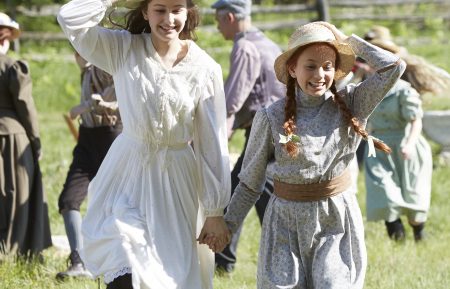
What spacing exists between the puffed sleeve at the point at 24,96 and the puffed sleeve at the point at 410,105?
9.09 feet

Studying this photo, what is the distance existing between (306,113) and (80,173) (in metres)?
2.70

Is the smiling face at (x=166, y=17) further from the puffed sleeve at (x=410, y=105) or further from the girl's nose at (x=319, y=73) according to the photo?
the puffed sleeve at (x=410, y=105)

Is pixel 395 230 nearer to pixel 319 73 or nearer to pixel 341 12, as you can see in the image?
pixel 319 73

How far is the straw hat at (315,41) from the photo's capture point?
488 cm

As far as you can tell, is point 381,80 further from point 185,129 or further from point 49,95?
point 49,95

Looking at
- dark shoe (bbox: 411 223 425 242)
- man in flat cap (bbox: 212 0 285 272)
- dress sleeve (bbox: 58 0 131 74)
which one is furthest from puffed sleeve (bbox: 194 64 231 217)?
dark shoe (bbox: 411 223 425 242)

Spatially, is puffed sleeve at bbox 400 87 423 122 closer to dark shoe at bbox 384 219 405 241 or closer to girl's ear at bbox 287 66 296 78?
dark shoe at bbox 384 219 405 241

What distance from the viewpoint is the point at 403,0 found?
19.0 metres

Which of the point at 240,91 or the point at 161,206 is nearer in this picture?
the point at 161,206

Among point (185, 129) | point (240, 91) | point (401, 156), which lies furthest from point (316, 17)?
point (185, 129)

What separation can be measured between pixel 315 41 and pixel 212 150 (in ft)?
2.43

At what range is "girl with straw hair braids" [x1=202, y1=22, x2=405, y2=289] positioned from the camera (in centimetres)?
490

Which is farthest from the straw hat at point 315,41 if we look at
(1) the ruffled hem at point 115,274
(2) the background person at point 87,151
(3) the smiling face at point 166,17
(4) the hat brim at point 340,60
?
(2) the background person at point 87,151

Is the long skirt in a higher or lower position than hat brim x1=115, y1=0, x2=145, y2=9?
lower
